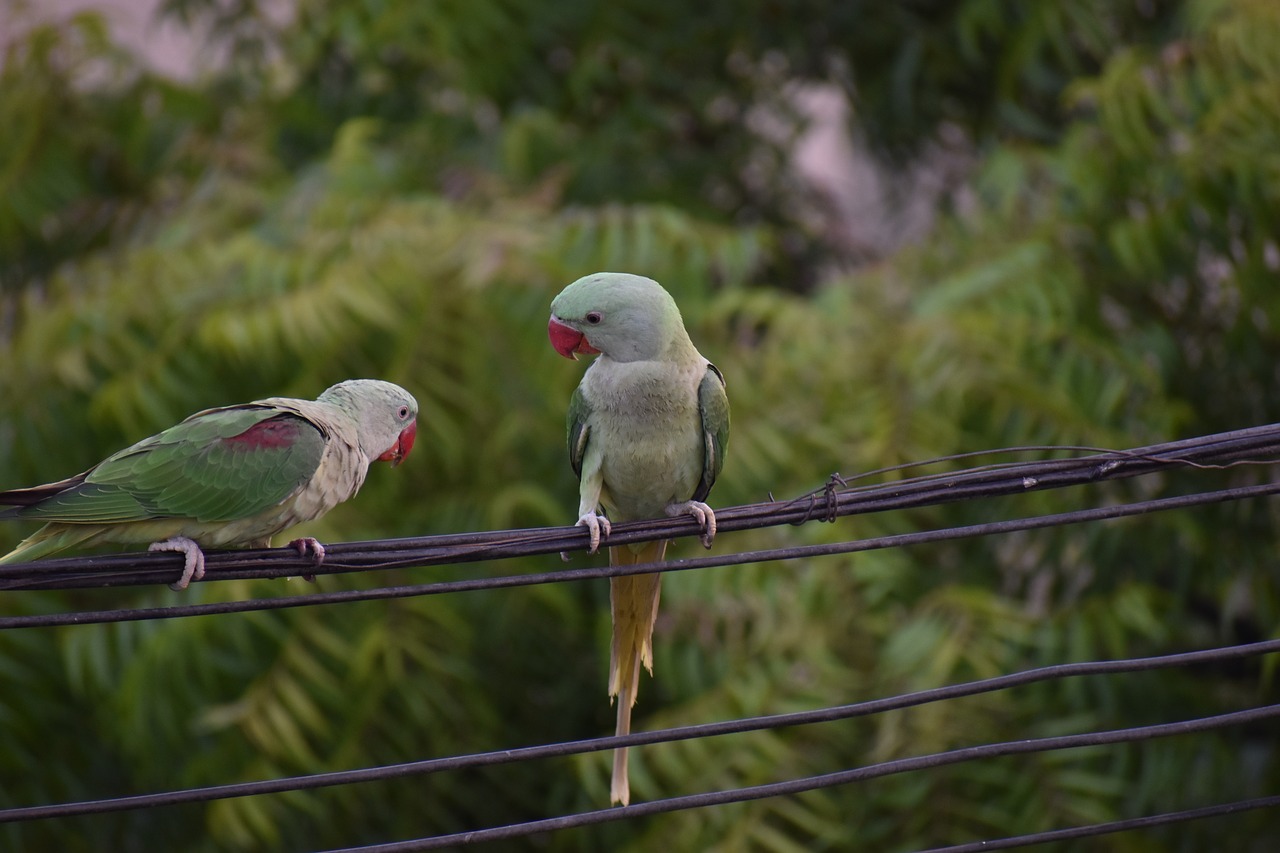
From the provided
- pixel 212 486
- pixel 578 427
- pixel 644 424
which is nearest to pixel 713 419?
pixel 644 424

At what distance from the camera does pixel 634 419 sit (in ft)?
11.3

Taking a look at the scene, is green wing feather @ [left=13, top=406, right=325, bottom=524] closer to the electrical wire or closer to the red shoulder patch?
the red shoulder patch

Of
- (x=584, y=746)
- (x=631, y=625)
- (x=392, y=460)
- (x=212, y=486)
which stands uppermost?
(x=392, y=460)

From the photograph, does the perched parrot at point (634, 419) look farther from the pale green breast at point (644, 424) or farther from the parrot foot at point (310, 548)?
the parrot foot at point (310, 548)

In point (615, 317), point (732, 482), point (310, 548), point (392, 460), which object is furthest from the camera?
point (732, 482)

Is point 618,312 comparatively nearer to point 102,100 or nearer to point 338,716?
point 338,716

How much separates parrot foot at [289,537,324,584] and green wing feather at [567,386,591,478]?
919mm

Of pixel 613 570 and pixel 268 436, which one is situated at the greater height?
pixel 268 436

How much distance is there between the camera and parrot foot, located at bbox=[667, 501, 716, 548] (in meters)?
2.78

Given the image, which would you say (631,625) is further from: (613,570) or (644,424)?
(613,570)

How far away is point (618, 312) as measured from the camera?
333 centimetres

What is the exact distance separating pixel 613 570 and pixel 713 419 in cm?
107

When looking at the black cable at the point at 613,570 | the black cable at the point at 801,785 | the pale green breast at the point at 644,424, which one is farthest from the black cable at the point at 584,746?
the pale green breast at the point at 644,424

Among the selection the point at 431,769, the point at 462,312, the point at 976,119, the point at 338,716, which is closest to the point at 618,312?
the point at 431,769
